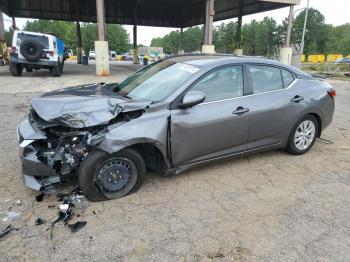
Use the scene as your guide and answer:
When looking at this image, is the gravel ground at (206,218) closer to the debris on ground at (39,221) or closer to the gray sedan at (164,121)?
the debris on ground at (39,221)

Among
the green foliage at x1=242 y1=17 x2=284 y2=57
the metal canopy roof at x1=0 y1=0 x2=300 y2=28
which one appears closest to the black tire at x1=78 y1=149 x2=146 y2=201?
the metal canopy roof at x1=0 y1=0 x2=300 y2=28

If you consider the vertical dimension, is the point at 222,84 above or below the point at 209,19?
below

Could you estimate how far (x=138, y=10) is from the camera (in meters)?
32.6

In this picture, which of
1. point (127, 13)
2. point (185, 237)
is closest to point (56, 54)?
point (185, 237)

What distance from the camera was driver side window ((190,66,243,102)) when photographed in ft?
12.2

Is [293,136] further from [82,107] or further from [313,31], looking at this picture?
[313,31]

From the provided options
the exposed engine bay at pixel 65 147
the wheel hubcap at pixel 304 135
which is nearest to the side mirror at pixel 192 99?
the exposed engine bay at pixel 65 147

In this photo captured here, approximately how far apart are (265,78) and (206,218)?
Answer: 229cm

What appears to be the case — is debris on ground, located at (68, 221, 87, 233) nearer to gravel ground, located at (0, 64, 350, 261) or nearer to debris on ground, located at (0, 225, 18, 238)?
gravel ground, located at (0, 64, 350, 261)

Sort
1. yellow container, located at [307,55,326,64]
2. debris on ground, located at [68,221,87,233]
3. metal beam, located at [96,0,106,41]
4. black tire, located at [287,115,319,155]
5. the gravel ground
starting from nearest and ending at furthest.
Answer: the gravel ground, debris on ground, located at [68,221,87,233], black tire, located at [287,115,319,155], metal beam, located at [96,0,106,41], yellow container, located at [307,55,326,64]

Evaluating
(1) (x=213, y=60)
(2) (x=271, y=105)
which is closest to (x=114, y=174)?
(1) (x=213, y=60)

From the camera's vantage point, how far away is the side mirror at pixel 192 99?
343 centimetres

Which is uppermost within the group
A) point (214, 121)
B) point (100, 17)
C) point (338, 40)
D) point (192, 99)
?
point (338, 40)

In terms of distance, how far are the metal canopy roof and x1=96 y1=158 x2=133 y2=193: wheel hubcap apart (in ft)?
79.8
